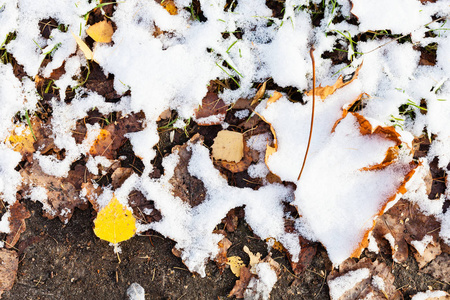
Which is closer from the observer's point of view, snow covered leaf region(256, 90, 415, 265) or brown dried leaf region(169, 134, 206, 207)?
snow covered leaf region(256, 90, 415, 265)

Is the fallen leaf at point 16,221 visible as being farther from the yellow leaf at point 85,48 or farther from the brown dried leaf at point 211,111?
the brown dried leaf at point 211,111

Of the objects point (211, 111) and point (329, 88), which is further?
point (211, 111)

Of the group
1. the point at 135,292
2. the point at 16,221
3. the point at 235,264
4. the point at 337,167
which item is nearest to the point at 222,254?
the point at 235,264

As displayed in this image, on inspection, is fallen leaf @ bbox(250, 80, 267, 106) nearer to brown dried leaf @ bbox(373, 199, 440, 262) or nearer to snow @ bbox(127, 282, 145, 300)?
brown dried leaf @ bbox(373, 199, 440, 262)

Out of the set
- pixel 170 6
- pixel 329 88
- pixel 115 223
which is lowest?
pixel 115 223

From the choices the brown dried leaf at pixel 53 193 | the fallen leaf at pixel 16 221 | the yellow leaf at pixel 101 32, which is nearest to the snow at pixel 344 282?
the brown dried leaf at pixel 53 193

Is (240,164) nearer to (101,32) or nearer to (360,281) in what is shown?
(360,281)

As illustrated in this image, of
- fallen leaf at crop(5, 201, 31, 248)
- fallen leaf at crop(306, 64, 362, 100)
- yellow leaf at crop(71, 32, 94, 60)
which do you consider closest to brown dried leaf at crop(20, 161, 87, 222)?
fallen leaf at crop(5, 201, 31, 248)
